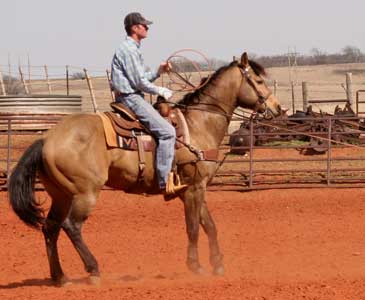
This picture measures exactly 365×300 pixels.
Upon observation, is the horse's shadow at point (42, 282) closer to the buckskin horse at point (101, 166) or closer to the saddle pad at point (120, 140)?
the buckskin horse at point (101, 166)

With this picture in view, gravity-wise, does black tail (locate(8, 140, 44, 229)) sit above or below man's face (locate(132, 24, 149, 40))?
below

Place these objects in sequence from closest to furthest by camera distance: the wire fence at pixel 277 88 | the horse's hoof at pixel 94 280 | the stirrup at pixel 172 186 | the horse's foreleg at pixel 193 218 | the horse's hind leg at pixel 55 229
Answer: the horse's hoof at pixel 94 280 → the horse's hind leg at pixel 55 229 → the stirrup at pixel 172 186 → the horse's foreleg at pixel 193 218 → the wire fence at pixel 277 88

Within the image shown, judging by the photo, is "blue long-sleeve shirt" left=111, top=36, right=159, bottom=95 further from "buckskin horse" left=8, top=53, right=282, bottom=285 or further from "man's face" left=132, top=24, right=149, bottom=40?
"buckskin horse" left=8, top=53, right=282, bottom=285

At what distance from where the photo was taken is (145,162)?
25.6 feet

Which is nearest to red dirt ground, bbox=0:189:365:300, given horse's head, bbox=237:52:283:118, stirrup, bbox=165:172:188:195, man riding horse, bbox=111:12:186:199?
stirrup, bbox=165:172:188:195

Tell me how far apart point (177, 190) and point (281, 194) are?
6461 millimetres

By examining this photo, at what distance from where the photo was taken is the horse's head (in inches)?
332

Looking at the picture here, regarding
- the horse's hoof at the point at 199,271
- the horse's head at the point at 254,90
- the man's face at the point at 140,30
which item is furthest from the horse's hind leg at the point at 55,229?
the horse's head at the point at 254,90

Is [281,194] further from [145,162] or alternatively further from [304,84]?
[304,84]

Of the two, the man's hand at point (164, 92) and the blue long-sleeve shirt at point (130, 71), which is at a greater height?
the blue long-sleeve shirt at point (130, 71)

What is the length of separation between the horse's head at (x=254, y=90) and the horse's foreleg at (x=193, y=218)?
1125 mm

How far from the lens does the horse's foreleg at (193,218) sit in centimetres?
806

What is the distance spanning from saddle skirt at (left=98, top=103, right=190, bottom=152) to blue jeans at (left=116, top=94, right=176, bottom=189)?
0.06m

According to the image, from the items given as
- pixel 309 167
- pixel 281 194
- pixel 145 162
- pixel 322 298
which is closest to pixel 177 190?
pixel 145 162
